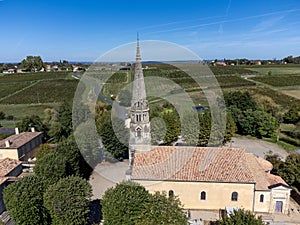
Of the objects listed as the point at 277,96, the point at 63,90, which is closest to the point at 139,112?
the point at 277,96

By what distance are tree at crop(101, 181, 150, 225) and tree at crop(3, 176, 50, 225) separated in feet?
20.7

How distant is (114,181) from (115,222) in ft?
41.6

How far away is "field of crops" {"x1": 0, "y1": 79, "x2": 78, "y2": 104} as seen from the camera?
88.8m

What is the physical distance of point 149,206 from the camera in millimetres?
20922

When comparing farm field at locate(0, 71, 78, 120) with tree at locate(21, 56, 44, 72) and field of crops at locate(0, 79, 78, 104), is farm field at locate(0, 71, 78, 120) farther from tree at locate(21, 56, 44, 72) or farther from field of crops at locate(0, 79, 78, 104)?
tree at locate(21, 56, 44, 72)

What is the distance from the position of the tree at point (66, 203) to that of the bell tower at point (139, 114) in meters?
7.50

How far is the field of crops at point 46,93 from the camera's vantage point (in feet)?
292

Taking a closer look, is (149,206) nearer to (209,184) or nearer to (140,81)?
(209,184)

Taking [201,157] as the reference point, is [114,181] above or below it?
below

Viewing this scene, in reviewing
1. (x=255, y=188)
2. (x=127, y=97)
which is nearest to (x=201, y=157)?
(x=255, y=188)

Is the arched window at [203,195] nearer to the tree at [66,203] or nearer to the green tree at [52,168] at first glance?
the tree at [66,203]

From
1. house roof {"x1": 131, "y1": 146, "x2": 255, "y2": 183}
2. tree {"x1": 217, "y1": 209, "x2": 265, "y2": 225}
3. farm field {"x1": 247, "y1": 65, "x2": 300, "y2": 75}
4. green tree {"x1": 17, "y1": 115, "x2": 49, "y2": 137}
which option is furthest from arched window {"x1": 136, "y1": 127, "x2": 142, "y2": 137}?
farm field {"x1": 247, "y1": 65, "x2": 300, "y2": 75}

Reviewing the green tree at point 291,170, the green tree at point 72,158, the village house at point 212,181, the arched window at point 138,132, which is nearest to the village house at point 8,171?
the green tree at point 72,158

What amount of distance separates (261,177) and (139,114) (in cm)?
1524
